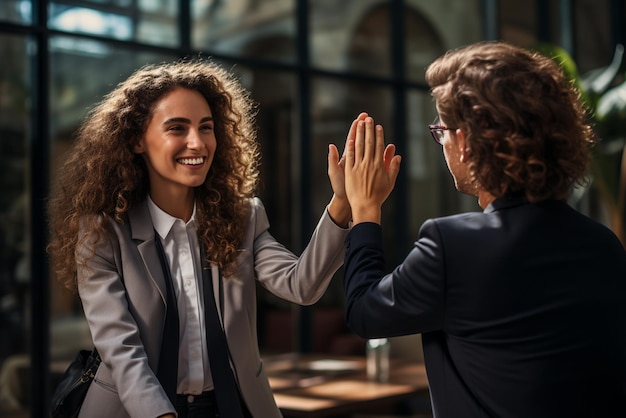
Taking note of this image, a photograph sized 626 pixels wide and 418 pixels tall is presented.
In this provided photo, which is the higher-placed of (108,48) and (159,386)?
(108,48)

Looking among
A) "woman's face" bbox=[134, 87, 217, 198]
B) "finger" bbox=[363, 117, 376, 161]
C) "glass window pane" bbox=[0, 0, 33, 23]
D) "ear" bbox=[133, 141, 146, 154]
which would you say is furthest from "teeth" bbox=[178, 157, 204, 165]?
"glass window pane" bbox=[0, 0, 33, 23]

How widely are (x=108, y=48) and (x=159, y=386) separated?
3.73 meters

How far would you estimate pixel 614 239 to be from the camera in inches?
64.4

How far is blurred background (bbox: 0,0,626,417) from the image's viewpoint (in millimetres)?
4750

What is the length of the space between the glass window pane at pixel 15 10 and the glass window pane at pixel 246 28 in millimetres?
1163

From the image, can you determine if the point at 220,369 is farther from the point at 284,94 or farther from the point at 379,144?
the point at 284,94

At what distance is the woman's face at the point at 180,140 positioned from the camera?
202 centimetres

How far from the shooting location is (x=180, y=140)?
2016 millimetres

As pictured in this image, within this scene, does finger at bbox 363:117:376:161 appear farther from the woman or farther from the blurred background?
the blurred background

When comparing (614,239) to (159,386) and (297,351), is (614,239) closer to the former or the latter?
(159,386)

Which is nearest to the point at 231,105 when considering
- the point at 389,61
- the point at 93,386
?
the point at 93,386

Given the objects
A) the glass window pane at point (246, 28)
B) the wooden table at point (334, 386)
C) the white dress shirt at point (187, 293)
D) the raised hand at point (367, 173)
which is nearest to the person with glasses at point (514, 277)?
the raised hand at point (367, 173)

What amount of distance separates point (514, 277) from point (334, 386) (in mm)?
2324

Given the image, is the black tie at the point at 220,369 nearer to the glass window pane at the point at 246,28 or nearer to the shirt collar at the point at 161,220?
the shirt collar at the point at 161,220
